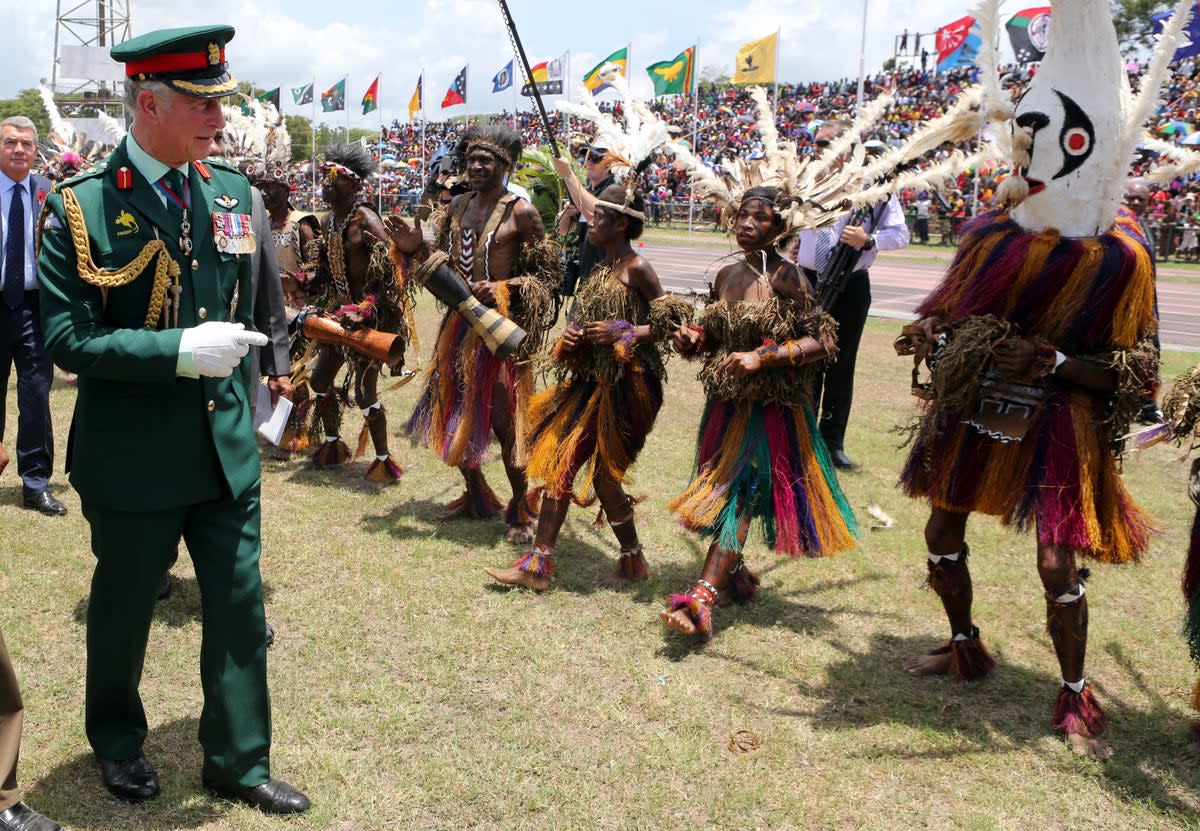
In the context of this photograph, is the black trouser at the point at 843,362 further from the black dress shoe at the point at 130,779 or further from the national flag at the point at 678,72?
the national flag at the point at 678,72

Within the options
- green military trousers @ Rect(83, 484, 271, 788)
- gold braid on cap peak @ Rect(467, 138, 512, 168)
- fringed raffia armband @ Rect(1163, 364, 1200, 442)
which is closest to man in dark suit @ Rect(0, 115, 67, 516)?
gold braid on cap peak @ Rect(467, 138, 512, 168)

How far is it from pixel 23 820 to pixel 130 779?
1.07ft

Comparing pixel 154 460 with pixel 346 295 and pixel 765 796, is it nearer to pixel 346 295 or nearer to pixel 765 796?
pixel 765 796

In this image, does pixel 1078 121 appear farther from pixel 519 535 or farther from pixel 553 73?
pixel 553 73

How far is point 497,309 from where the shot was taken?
224 inches

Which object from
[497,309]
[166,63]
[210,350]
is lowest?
[497,309]

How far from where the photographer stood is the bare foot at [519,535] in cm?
579

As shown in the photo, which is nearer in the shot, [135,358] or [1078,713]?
[135,358]

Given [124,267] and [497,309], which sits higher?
[124,267]

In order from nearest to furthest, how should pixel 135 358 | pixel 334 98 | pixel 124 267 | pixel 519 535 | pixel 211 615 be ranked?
pixel 135 358 → pixel 124 267 → pixel 211 615 → pixel 519 535 → pixel 334 98

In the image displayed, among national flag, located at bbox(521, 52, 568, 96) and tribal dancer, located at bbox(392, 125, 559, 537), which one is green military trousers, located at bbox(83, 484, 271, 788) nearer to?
tribal dancer, located at bbox(392, 125, 559, 537)

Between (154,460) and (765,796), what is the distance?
217cm

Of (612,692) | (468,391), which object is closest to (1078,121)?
(612,692)

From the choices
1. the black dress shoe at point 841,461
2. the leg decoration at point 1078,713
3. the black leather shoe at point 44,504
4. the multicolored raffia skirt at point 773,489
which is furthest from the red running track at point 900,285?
the leg decoration at point 1078,713
